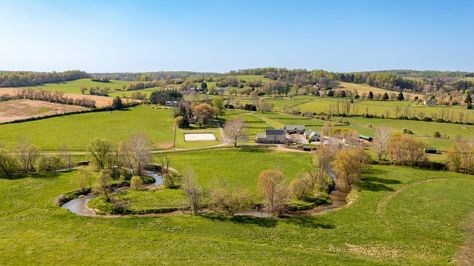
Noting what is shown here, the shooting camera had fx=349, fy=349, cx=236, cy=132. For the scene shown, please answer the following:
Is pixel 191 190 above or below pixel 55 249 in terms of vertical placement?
Answer: above

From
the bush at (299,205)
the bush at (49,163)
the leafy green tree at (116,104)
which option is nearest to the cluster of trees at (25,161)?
the bush at (49,163)

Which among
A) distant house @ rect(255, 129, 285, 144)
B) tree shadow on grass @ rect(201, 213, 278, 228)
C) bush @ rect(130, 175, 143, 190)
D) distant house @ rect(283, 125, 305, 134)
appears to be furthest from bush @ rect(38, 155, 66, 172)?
distant house @ rect(283, 125, 305, 134)

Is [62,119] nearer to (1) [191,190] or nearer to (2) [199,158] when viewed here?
(2) [199,158]

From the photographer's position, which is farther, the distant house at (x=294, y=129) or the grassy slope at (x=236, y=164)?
the distant house at (x=294, y=129)

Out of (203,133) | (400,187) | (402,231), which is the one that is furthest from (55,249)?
(203,133)

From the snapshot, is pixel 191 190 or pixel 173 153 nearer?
pixel 191 190

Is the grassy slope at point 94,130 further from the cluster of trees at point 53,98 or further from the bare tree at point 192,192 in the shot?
the bare tree at point 192,192
